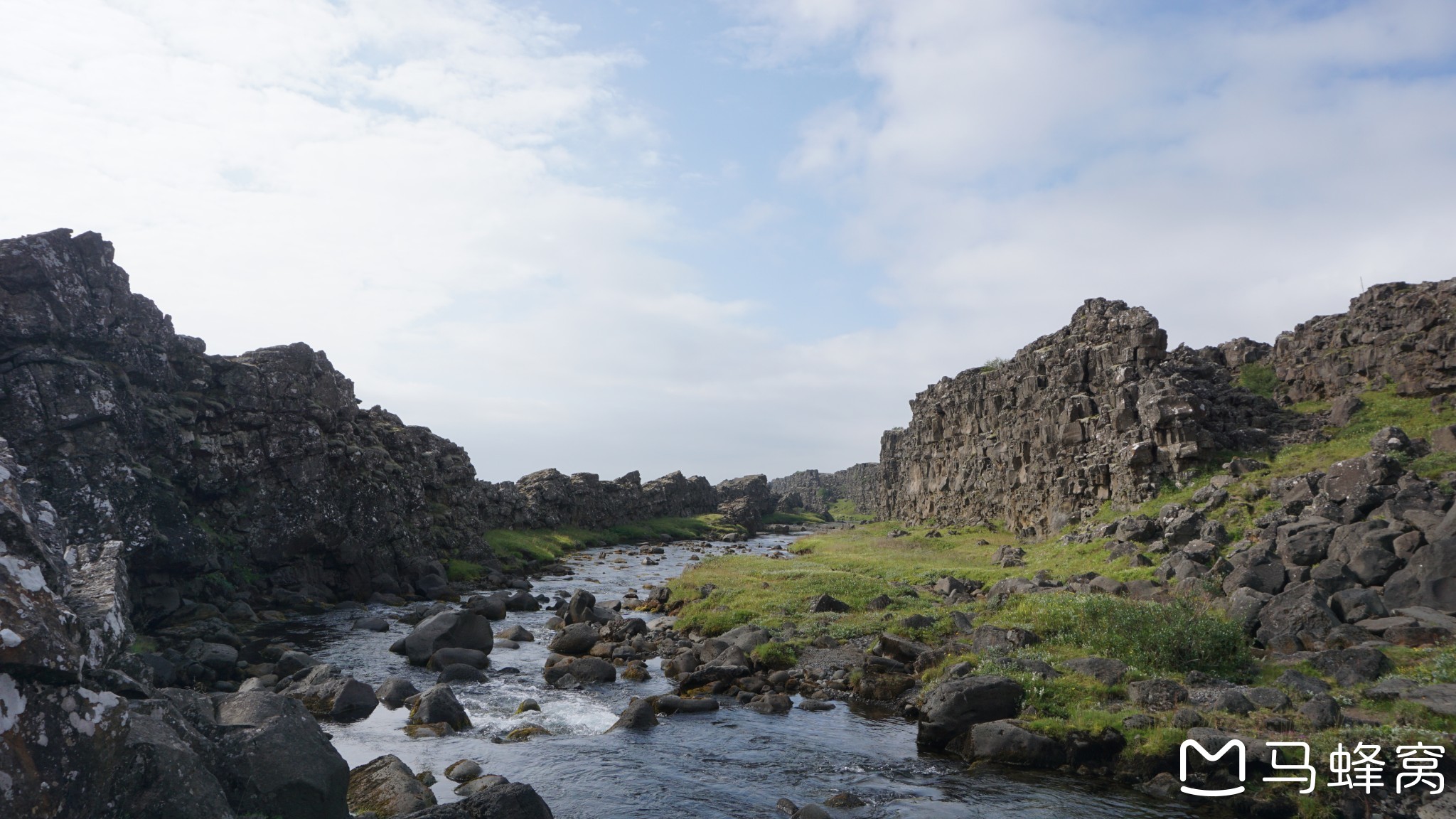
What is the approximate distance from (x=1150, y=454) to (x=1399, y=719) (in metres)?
36.5

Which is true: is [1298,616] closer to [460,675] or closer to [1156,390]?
[1156,390]

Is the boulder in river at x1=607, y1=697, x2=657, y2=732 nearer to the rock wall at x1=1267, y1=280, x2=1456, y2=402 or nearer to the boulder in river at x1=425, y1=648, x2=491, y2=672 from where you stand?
the boulder in river at x1=425, y1=648, x2=491, y2=672

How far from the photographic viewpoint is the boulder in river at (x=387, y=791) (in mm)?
17984

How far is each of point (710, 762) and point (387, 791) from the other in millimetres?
9165

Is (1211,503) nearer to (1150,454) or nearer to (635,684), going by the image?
(1150,454)

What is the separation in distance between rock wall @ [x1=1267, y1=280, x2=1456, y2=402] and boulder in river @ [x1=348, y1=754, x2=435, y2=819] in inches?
2275

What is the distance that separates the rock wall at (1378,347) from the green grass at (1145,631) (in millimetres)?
30031

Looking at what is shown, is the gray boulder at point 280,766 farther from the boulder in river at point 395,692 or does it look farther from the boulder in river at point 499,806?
the boulder in river at point 395,692

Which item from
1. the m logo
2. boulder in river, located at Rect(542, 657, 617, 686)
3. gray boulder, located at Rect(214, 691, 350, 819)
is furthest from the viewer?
boulder in river, located at Rect(542, 657, 617, 686)

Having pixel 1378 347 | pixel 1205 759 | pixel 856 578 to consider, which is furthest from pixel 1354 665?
pixel 1378 347

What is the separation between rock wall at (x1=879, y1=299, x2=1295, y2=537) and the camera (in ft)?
174

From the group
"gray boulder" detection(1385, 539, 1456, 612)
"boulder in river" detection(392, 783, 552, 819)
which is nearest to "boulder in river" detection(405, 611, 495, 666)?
"boulder in river" detection(392, 783, 552, 819)

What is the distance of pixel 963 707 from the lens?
80.2 ft

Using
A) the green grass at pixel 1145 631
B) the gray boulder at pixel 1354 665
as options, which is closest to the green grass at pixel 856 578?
the green grass at pixel 1145 631
